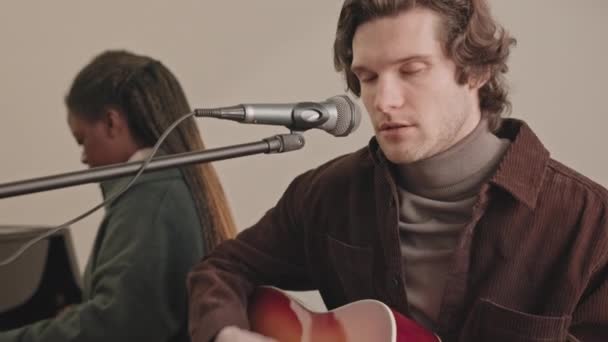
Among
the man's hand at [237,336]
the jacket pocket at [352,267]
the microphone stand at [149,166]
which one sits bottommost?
the man's hand at [237,336]

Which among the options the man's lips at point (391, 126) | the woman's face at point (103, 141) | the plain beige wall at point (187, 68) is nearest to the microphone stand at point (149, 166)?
the man's lips at point (391, 126)

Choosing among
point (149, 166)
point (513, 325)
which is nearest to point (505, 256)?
point (513, 325)

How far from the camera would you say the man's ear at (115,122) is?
62.9 inches

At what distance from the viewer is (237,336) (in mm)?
1216

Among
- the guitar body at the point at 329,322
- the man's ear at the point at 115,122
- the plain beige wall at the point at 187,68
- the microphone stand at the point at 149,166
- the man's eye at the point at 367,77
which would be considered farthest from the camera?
the plain beige wall at the point at 187,68

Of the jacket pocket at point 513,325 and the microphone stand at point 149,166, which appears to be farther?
the jacket pocket at point 513,325

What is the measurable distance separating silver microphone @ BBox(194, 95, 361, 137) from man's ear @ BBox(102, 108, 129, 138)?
74 centimetres

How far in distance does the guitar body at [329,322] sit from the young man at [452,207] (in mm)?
41

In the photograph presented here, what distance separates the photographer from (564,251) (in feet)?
3.52

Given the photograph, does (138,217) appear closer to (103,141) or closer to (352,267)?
(103,141)

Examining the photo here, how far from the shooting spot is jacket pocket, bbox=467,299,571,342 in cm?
106

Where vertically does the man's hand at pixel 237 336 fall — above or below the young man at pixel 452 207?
below

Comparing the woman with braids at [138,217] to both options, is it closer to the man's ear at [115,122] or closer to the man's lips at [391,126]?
the man's ear at [115,122]

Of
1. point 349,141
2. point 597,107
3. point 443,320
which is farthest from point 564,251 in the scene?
point 349,141
